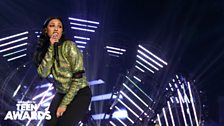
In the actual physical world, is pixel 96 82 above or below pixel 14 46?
below

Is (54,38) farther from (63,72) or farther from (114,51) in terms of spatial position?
(114,51)

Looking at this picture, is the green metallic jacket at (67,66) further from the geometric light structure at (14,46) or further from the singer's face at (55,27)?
the geometric light structure at (14,46)

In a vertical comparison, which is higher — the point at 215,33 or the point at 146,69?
the point at 215,33

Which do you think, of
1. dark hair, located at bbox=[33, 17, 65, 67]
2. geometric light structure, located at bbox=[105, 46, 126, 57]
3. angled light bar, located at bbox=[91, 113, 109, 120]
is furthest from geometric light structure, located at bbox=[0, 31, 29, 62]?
dark hair, located at bbox=[33, 17, 65, 67]

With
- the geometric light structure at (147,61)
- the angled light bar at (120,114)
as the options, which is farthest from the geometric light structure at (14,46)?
the geometric light structure at (147,61)

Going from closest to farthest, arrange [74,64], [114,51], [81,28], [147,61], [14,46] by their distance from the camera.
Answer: [74,64] → [14,46] → [81,28] → [114,51] → [147,61]

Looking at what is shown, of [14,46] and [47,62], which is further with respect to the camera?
[14,46]

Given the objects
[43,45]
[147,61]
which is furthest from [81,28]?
[43,45]

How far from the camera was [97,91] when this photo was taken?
19.7 feet

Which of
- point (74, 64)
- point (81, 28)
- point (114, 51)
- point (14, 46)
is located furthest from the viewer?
point (114, 51)

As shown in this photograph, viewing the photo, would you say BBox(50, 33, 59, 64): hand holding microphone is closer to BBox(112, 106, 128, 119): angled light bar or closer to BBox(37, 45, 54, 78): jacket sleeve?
BBox(37, 45, 54, 78): jacket sleeve

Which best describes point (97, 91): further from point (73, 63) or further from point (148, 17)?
point (73, 63)

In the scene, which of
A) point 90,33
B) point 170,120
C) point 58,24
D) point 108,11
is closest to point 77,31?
point 90,33

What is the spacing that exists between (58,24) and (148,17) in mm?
4085
